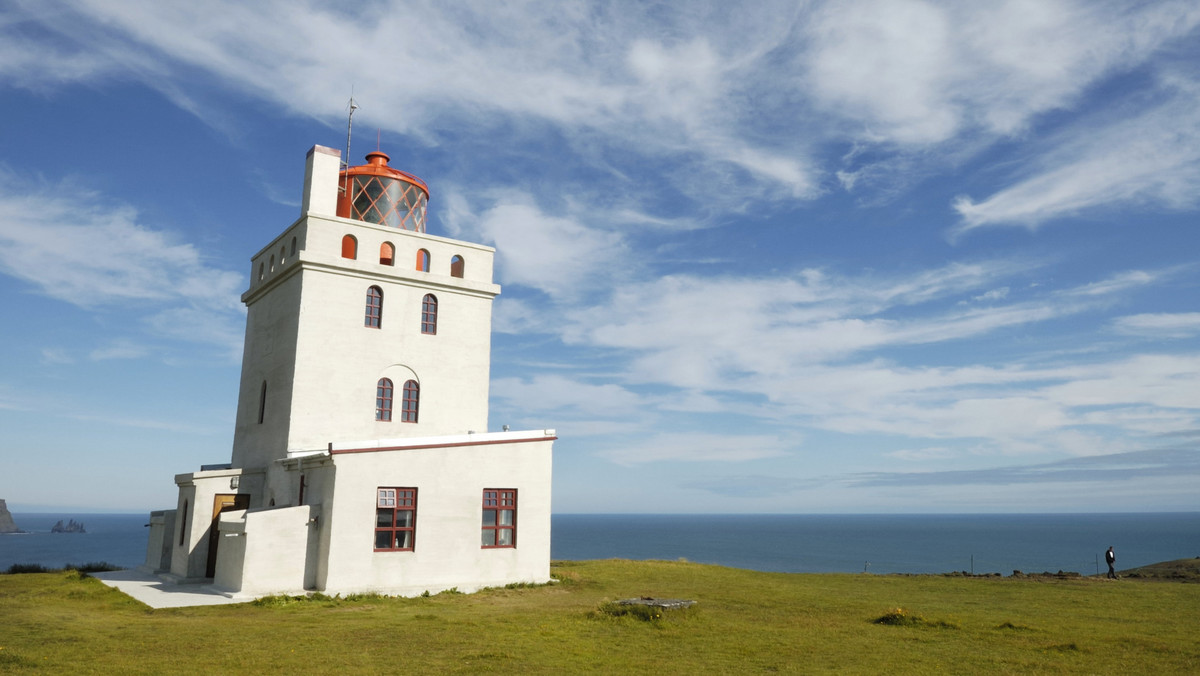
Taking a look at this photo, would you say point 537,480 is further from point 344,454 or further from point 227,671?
point 227,671

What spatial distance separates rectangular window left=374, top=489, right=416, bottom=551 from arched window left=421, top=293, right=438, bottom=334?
20.7ft

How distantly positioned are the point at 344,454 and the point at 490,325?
7.94 m

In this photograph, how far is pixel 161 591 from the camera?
19.5 metres

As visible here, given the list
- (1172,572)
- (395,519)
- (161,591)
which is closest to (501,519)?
(395,519)

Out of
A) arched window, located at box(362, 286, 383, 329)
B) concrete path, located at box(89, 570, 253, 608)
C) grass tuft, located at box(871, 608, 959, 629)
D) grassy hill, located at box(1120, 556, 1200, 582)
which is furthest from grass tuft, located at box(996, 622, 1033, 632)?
grassy hill, located at box(1120, 556, 1200, 582)

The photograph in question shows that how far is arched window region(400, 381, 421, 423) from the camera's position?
2414 cm

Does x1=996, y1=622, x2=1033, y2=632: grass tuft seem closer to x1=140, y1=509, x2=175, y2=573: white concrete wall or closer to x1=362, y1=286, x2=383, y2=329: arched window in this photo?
x1=362, y1=286, x2=383, y2=329: arched window

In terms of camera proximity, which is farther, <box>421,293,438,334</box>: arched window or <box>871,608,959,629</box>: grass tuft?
<box>421,293,438,334</box>: arched window

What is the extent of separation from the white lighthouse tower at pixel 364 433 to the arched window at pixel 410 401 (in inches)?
1.5

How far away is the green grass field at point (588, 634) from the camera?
11.4 metres

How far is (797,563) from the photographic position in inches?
3829

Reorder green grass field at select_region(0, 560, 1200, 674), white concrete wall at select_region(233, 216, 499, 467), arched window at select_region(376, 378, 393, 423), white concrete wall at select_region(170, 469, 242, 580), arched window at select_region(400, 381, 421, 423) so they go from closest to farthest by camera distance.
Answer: green grass field at select_region(0, 560, 1200, 674) < white concrete wall at select_region(170, 469, 242, 580) < white concrete wall at select_region(233, 216, 499, 467) < arched window at select_region(376, 378, 393, 423) < arched window at select_region(400, 381, 421, 423)

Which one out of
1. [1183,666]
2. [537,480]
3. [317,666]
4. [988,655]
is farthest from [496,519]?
[1183,666]

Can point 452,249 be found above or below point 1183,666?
above
